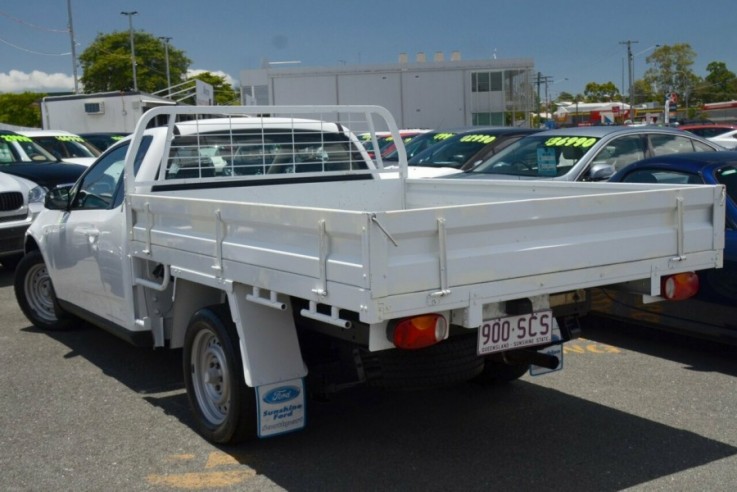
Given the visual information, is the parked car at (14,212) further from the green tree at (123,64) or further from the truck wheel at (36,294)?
the green tree at (123,64)

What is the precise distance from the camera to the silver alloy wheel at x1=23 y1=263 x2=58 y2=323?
26.2 ft

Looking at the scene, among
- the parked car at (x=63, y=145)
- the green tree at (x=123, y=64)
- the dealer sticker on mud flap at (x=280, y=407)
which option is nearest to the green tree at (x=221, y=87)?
the green tree at (x=123, y=64)

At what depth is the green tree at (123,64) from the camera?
8444cm

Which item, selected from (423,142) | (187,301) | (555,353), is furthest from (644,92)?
(187,301)

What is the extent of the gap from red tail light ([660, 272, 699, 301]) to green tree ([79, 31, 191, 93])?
8319 centimetres

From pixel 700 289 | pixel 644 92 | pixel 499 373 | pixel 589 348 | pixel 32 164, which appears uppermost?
pixel 644 92

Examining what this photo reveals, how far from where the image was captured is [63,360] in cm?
709

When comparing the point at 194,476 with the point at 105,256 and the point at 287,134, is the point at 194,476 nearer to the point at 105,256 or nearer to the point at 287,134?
the point at 105,256

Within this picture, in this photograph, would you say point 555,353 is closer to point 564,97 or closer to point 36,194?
point 36,194

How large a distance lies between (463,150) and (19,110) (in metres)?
71.0

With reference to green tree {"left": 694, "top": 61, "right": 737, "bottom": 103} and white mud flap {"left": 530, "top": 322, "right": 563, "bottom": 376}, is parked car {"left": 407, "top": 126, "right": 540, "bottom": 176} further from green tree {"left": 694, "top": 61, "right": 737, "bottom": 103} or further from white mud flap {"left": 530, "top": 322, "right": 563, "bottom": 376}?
green tree {"left": 694, "top": 61, "right": 737, "bottom": 103}

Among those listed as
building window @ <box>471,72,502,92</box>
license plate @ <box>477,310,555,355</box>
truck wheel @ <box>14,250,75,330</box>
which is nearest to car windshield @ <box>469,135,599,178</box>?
truck wheel @ <box>14,250,75,330</box>

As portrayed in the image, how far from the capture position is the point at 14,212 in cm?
1073

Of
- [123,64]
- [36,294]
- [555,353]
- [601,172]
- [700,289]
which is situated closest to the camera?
[555,353]
